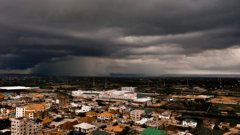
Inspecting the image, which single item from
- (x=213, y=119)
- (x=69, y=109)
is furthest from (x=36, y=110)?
(x=213, y=119)

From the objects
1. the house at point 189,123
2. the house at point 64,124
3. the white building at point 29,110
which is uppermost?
the white building at point 29,110

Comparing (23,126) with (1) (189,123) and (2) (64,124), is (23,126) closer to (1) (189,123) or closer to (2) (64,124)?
(2) (64,124)

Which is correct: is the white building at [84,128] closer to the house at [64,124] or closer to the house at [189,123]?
the house at [64,124]

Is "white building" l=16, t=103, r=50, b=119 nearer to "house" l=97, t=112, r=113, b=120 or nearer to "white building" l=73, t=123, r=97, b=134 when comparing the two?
"house" l=97, t=112, r=113, b=120

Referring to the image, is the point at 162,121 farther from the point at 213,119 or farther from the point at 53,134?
the point at 53,134

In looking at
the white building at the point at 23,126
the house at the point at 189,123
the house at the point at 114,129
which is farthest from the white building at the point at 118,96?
the white building at the point at 23,126

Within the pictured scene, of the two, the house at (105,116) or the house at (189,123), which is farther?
the house at (105,116)

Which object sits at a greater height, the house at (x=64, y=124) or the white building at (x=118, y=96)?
the white building at (x=118, y=96)

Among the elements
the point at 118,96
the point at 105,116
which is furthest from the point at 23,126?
the point at 118,96

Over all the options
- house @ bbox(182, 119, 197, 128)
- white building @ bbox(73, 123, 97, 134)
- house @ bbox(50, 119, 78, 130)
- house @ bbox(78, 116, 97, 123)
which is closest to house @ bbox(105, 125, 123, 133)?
white building @ bbox(73, 123, 97, 134)
